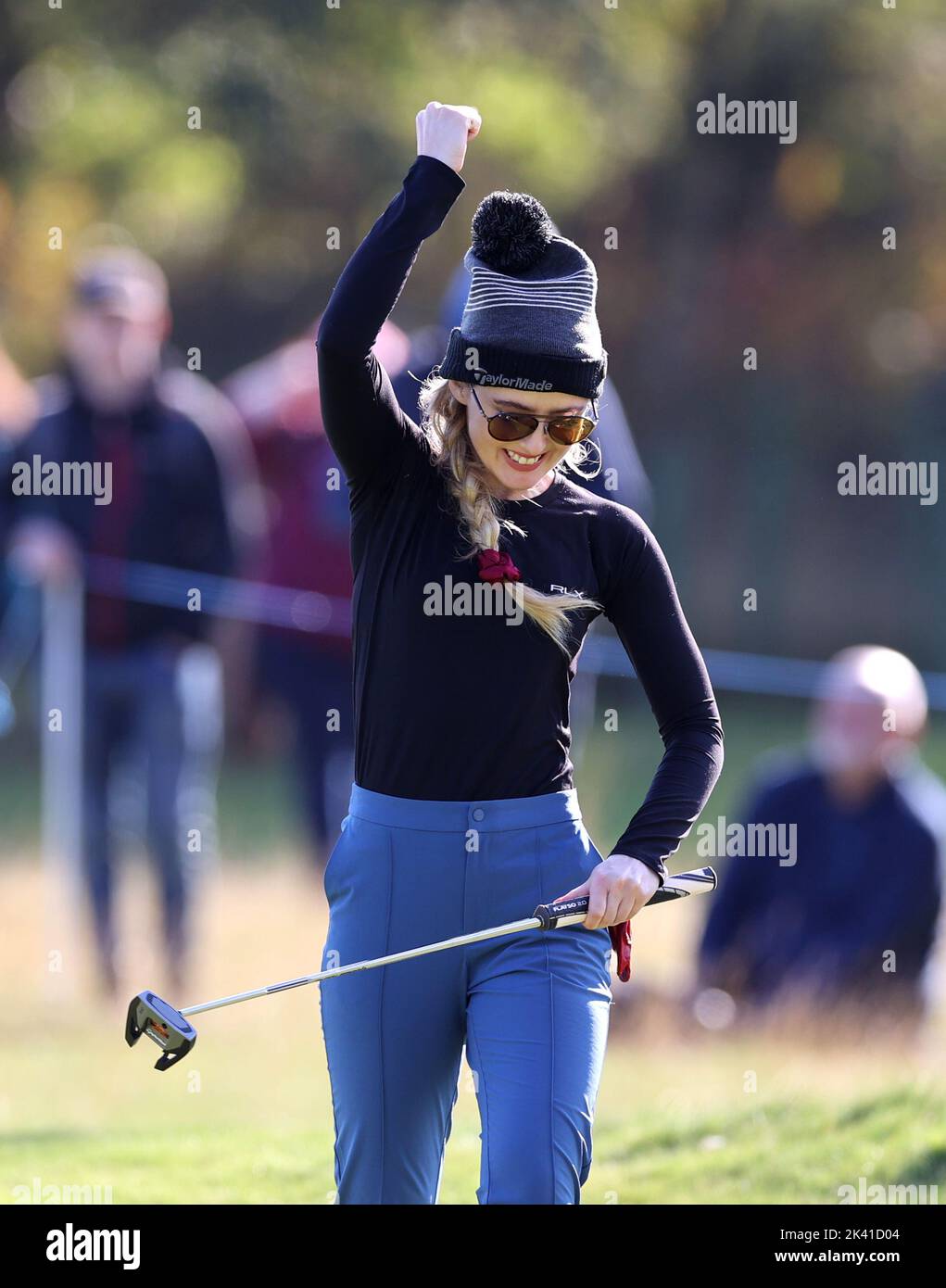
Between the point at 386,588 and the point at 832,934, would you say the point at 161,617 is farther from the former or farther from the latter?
the point at 386,588

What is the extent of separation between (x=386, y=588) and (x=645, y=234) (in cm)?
1586

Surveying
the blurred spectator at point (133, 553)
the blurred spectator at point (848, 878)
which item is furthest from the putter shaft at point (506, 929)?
the blurred spectator at point (133, 553)

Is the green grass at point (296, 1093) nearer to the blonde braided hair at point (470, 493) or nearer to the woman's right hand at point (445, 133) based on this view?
the blonde braided hair at point (470, 493)

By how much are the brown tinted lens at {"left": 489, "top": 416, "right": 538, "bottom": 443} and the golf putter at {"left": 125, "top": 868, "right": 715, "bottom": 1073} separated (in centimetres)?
70

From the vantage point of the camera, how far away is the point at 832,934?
638 cm

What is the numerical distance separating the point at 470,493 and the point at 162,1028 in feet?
3.10

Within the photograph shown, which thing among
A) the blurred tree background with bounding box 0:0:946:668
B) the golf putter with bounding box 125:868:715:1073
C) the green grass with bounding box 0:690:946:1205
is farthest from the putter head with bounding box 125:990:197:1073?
the blurred tree background with bounding box 0:0:946:668

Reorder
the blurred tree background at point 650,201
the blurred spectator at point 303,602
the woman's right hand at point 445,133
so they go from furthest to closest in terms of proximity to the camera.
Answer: the blurred tree background at point 650,201 → the blurred spectator at point 303,602 → the woman's right hand at point 445,133

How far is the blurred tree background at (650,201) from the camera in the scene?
592 inches

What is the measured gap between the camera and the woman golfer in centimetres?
281

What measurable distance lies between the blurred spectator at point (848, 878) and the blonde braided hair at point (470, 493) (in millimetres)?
3514

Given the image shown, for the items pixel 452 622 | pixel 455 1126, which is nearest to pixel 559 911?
pixel 452 622

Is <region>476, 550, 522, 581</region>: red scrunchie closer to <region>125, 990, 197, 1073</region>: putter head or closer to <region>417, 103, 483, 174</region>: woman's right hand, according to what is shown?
<region>417, 103, 483, 174</region>: woman's right hand

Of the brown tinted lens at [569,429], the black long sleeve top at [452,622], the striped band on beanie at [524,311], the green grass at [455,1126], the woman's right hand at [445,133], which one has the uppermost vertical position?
the woman's right hand at [445,133]
